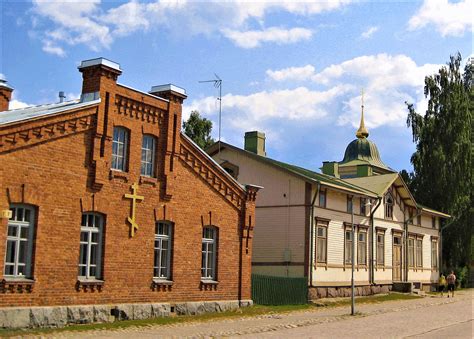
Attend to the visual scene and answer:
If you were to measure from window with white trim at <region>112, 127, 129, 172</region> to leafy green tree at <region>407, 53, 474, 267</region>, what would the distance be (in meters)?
30.9

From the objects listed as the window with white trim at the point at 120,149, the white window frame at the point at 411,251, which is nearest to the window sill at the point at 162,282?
the window with white trim at the point at 120,149

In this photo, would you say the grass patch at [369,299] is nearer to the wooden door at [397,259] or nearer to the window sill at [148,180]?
the wooden door at [397,259]

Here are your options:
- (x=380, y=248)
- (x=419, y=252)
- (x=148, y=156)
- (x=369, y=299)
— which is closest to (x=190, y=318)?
(x=148, y=156)

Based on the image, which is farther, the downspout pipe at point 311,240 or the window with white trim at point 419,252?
the window with white trim at point 419,252

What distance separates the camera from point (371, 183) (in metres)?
36.0

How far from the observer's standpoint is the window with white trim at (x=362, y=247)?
106 feet

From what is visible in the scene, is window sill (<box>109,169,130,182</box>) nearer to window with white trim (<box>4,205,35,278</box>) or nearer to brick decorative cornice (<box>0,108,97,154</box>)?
brick decorative cornice (<box>0,108,97,154</box>)

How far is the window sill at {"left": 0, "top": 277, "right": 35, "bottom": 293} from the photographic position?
15.4 meters

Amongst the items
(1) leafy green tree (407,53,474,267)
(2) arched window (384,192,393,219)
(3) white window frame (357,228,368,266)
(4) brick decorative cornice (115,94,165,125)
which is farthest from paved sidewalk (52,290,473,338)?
(1) leafy green tree (407,53,474,267)

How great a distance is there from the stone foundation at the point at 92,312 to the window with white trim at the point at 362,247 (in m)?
12.1

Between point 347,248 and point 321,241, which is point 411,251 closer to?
point 347,248

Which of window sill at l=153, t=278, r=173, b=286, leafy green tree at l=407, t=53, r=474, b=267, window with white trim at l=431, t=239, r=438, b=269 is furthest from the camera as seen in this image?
leafy green tree at l=407, t=53, r=474, b=267

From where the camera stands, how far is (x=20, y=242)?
632 inches

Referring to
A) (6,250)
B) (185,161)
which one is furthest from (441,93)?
(6,250)
